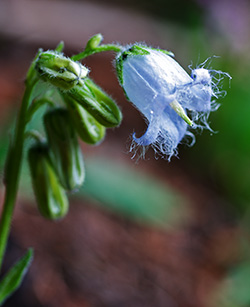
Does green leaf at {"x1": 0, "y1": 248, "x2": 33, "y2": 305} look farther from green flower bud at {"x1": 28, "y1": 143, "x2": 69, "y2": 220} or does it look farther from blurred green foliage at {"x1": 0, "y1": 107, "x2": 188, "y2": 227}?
blurred green foliage at {"x1": 0, "y1": 107, "x2": 188, "y2": 227}

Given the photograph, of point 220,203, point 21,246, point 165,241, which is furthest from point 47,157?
point 220,203

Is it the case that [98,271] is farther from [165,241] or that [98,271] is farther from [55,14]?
[55,14]

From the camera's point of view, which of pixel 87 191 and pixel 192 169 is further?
pixel 192 169

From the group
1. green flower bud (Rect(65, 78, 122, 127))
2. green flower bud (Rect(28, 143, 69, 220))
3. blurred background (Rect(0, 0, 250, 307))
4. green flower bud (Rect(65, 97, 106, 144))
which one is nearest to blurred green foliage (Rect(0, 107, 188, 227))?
blurred background (Rect(0, 0, 250, 307))

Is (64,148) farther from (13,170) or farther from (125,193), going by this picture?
(125,193)

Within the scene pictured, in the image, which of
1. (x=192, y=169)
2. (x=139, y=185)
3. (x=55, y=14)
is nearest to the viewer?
(x=139, y=185)

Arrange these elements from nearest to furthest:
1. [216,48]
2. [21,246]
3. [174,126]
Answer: [174,126] < [21,246] < [216,48]
